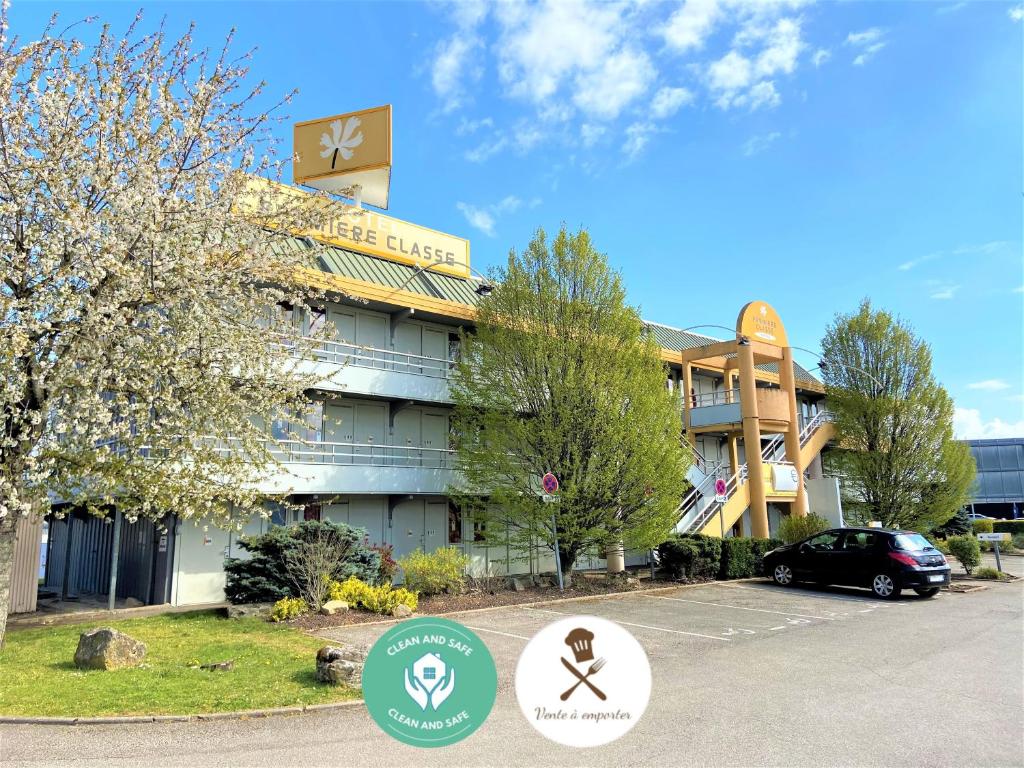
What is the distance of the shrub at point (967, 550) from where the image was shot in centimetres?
2192

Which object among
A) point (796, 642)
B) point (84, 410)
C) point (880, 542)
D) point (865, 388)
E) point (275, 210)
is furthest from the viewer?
point (865, 388)

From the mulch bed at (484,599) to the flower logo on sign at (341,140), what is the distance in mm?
16726

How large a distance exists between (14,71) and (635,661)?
12256 mm

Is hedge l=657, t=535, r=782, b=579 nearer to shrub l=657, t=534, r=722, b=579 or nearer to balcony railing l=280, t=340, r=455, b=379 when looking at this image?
shrub l=657, t=534, r=722, b=579

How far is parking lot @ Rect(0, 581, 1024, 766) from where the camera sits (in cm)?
602

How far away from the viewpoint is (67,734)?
6.67 meters

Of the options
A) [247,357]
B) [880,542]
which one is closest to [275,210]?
[247,357]

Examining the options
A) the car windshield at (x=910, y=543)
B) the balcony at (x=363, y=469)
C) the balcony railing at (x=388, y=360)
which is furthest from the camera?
the balcony railing at (x=388, y=360)

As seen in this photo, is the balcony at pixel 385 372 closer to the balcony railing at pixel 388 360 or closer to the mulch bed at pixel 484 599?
the balcony railing at pixel 388 360

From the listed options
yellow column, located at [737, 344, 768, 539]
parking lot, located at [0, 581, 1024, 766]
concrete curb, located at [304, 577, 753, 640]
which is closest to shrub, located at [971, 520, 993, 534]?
yellow column, located at [737, 344, 768, 539]

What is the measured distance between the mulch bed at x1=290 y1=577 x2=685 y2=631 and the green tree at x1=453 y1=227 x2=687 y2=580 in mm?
1090

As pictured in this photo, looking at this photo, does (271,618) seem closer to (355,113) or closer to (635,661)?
(635,661)

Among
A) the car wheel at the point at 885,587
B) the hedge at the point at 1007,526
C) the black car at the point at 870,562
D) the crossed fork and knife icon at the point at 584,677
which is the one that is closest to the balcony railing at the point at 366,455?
the black car at the point at 870,562

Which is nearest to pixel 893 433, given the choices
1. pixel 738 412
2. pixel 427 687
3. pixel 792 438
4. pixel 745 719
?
pixel 792 438
